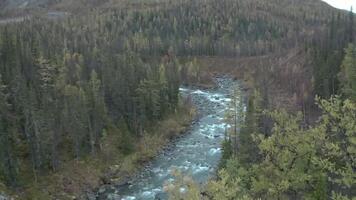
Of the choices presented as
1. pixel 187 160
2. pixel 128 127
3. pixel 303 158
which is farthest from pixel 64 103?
pixel 303 158

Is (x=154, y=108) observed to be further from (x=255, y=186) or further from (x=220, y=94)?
(x=255, y=186)

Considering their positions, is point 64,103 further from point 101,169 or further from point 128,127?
point 128,127

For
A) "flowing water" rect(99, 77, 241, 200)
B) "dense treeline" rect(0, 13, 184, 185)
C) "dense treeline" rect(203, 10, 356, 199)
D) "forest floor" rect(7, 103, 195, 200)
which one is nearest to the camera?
"dense treeline" rect(203, 10, 356, 199)

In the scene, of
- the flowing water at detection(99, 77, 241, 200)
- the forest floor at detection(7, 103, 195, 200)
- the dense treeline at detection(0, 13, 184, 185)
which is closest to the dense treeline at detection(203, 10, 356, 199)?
the flowing water at detection(99, 77, 241, 200)

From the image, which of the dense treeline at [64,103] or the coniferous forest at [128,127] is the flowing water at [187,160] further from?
the dense treeline at [64,103]

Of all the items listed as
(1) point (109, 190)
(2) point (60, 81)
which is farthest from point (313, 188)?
(2) point (60, 81)

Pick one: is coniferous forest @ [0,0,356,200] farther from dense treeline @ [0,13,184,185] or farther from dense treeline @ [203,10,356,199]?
dense treeline @ [0,13,184,185]

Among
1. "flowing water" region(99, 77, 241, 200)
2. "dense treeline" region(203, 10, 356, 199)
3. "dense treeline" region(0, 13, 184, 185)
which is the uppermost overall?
"dense treeline" region(203, 10, 356, 199)

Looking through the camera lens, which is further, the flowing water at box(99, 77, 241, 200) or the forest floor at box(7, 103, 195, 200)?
the flowing water at box(99, 77, 241, 200)
